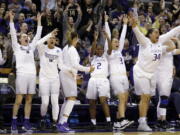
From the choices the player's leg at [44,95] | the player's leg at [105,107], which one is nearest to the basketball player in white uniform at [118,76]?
the player's leg at [105,107]

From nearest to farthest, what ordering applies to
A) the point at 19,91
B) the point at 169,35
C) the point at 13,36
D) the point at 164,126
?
the point at 19,91, the point at 13,36, the point at 169,35, the point at 164,126

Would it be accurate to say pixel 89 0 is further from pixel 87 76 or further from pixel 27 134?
pixel 27 134

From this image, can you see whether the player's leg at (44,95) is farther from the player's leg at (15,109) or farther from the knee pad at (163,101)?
the knee pad at (163,101)

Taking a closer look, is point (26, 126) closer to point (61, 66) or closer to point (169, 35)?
point (61, 66)

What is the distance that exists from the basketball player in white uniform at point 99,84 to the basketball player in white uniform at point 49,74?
98cm

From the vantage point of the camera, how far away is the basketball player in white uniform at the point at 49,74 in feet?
39.8

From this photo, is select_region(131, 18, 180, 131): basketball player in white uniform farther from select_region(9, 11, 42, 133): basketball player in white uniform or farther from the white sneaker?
select_region(9, 11, 42, 133): basketball player in white uniform

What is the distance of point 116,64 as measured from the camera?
13.0 meters

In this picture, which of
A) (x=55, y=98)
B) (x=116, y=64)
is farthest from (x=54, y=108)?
(x=116, y=64)

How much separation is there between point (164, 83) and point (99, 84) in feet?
5.40

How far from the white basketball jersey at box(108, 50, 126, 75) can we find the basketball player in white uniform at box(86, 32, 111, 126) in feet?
0.43

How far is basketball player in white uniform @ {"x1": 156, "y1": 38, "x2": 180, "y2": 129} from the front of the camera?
42.1ft

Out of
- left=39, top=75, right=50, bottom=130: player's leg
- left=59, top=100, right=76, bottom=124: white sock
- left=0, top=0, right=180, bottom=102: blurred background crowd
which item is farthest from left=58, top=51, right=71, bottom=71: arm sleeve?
left=0, top=0, right=180, bottom=102: blurred background crowd

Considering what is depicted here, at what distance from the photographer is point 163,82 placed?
1289 cm
